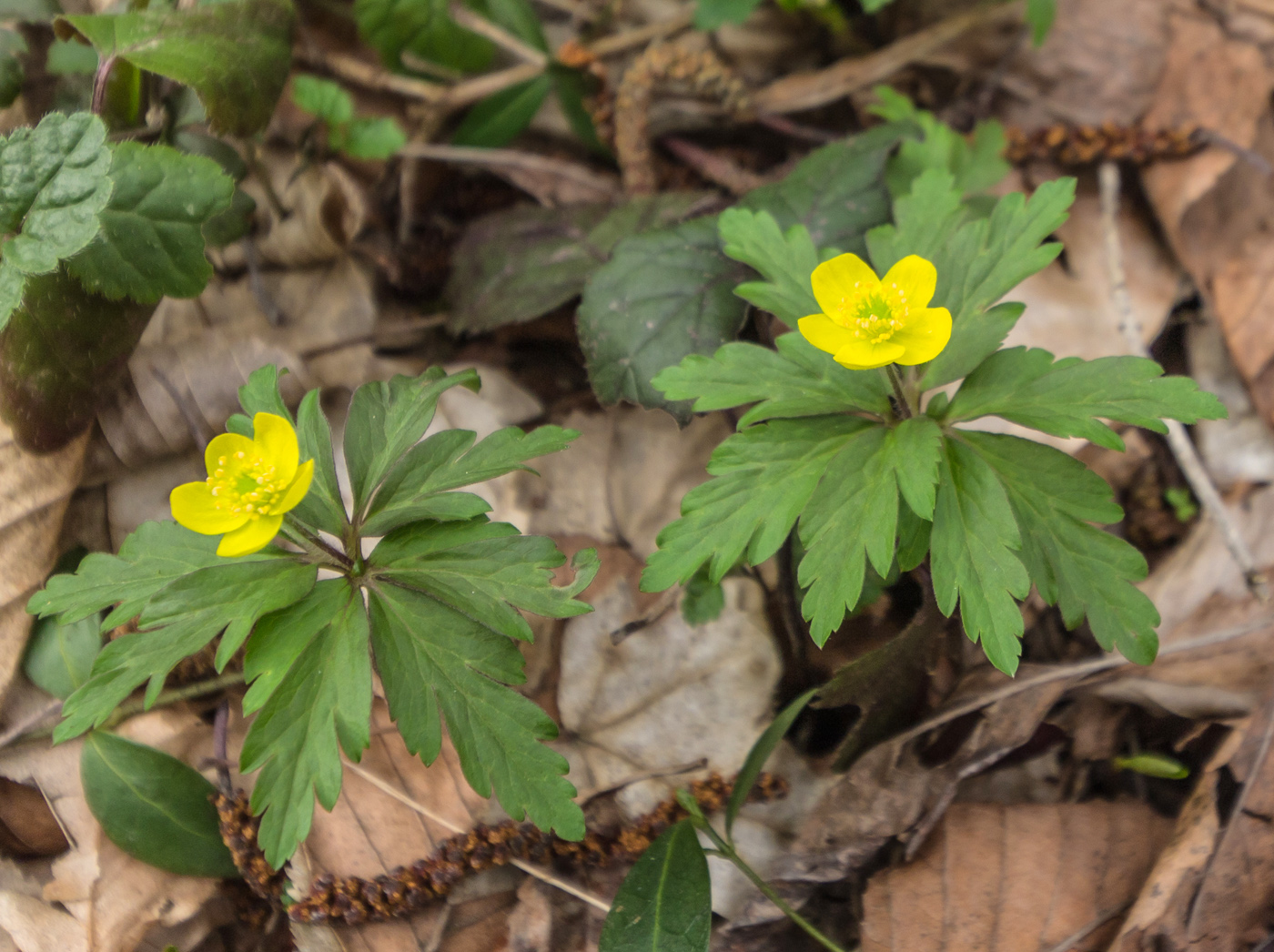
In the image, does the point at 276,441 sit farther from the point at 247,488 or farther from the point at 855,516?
the point at 855,516

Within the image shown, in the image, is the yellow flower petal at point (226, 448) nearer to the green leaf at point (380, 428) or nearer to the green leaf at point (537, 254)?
the green leaf at point (380, 428)

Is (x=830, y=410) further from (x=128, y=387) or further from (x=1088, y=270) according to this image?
(x=128, y=387)

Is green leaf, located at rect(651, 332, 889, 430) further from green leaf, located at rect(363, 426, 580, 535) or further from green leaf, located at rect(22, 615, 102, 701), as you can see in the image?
green leaf, located at rect(22, 615, 102, 701)

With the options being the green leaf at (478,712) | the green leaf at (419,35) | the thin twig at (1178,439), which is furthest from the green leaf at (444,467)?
the thin twig at (1178,439)

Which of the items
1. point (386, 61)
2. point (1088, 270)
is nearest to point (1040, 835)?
point (1088, 270)

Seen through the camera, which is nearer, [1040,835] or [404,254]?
[1040,835]

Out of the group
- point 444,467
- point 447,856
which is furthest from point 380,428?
point 447,856
